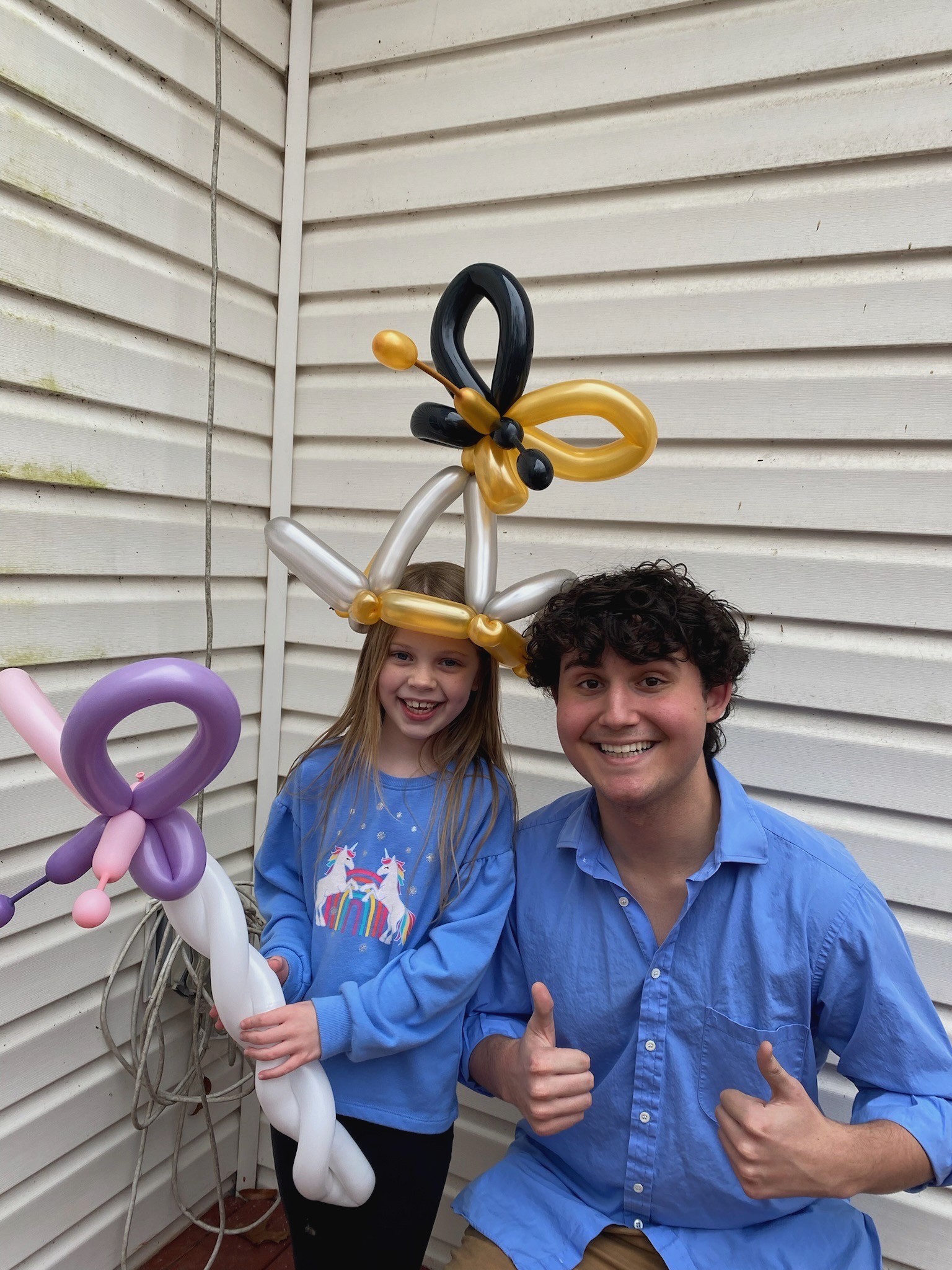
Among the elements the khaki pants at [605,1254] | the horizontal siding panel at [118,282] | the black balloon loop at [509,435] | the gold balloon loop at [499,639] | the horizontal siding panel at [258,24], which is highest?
the horizontal siding panel at [258,24]

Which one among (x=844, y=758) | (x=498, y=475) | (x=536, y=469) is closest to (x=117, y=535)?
(x=498, y=475)

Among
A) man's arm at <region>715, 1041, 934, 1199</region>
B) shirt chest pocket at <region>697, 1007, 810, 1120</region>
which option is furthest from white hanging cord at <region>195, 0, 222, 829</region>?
man's arm at <region>715, 1041, 934, 1199</region>

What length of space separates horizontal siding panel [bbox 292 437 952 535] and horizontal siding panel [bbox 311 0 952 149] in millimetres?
713

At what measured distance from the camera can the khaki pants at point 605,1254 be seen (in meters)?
1.41

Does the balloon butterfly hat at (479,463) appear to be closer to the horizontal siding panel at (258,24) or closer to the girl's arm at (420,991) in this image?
the girl's arm at (420,991)

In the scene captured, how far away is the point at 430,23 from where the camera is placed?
1961 mm

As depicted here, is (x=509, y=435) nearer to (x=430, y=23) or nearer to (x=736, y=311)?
(x=736, y=311)

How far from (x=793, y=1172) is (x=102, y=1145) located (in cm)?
152

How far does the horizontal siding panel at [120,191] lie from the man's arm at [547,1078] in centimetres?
166

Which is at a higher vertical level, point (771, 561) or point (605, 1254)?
point (771, 561)

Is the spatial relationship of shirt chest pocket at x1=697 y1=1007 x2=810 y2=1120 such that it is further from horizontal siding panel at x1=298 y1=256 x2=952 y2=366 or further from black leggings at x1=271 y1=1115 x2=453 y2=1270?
horizontal siding panel at x1=298 y1=256 x2=952 y2=366

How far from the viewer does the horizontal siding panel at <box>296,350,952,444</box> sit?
1.62 meters

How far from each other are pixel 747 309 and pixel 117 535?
1.40 m

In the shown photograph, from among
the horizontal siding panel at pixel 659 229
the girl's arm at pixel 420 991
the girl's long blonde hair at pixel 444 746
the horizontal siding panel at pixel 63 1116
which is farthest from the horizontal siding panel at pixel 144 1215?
the horizontal siding panel at pixel 659 229
